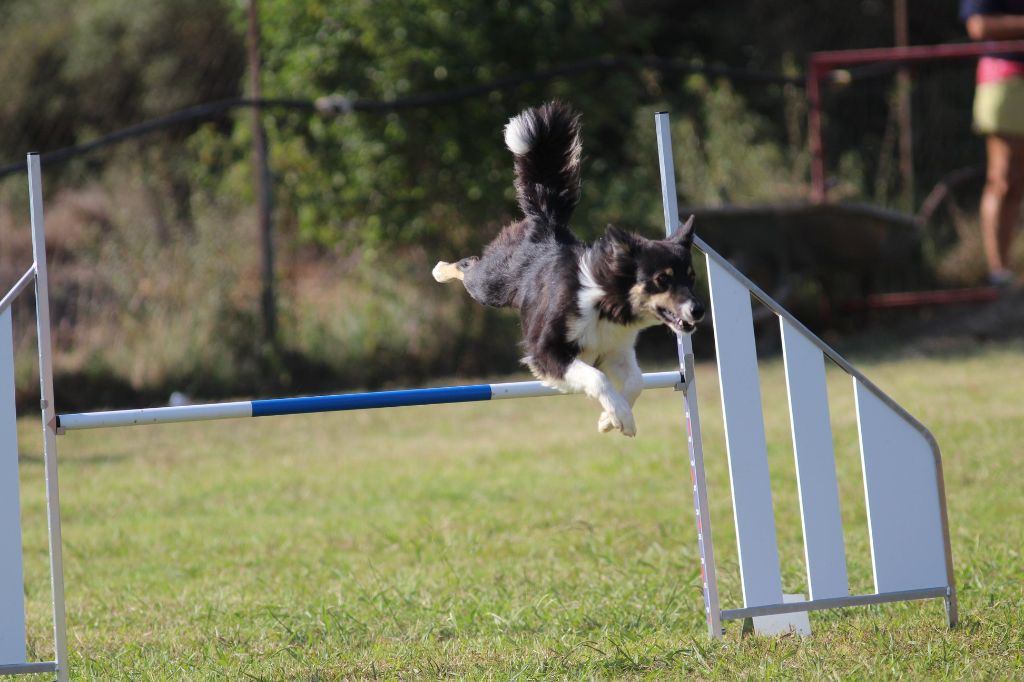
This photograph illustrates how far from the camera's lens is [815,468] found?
3.98 meters

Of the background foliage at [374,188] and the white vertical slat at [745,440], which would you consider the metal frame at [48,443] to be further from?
the background foliage at [374,188]

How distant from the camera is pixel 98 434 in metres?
9.27

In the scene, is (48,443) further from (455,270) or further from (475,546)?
(475,546)

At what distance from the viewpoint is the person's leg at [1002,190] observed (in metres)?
7.98

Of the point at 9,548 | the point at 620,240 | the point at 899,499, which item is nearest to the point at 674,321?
the point at 620,240

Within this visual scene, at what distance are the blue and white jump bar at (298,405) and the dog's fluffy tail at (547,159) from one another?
60cm

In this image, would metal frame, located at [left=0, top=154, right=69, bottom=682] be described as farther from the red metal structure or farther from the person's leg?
the red metal structure

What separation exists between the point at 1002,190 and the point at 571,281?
18.6 ft

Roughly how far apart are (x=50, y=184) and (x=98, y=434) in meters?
5.63

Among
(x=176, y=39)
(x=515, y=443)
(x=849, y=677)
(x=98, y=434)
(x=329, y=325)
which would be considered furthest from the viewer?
(x=176, y=39)

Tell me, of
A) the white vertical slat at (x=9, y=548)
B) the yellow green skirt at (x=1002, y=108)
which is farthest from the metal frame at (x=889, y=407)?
the yellow green skirt at (x=1002, y=108)

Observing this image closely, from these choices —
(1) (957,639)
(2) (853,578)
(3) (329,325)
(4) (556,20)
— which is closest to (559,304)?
(1) (957,639)

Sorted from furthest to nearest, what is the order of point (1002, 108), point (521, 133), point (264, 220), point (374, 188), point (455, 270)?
point (374, 188) → point (264, 220) → point (1002, 108) → point (455, 270) → point (521, 133)

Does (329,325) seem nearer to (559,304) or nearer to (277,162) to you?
(277,162)
